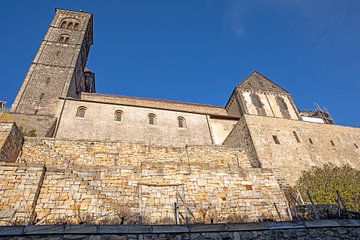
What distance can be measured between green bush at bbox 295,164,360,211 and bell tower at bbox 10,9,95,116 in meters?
20.0

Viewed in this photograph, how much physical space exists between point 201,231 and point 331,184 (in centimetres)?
→ 1139

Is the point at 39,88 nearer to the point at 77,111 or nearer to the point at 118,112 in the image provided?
the point at 77,111

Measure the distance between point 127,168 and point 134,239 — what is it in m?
3.84

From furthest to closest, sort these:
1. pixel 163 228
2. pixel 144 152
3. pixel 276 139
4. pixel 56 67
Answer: pixel 56 67
pixel 276 139
pixel 144 152
pixel 163 228

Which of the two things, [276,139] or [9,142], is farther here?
[276,139]

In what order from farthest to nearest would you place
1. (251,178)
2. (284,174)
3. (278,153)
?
(278,153), (284,174), (251,178)

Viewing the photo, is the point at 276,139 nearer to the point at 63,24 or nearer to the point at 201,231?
the point at 201,231

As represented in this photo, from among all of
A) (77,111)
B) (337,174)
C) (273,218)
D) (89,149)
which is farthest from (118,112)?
(337,174)

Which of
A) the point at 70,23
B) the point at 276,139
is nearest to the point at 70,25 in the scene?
the point at 70,23

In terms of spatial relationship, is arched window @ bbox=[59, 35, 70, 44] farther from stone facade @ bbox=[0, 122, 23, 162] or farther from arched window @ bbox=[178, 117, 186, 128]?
stone facade @ bbox=[0, 122, 23, 162]

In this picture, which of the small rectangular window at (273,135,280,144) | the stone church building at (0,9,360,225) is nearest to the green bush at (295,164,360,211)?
the stone church building at (0,9,360,225)

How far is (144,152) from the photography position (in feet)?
48.2

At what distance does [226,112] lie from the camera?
27.5 meters

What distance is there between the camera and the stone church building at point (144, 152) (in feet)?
29.0
